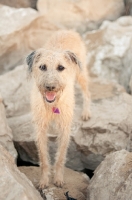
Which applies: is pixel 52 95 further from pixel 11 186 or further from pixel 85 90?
pixel 85 90

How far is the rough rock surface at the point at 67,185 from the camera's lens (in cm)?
532

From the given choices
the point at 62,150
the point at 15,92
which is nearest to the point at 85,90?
the point at 15,92

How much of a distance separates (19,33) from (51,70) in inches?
210

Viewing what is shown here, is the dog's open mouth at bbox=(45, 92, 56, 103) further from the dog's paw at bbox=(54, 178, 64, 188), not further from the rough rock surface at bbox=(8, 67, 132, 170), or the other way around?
the rough rock surface at bbox=(8, 67, 132, 170)

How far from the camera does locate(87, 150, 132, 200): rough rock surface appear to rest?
4520mm

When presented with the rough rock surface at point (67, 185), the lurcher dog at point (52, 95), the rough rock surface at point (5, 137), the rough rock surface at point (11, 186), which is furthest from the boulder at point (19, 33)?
the rough rock surface at point (11, 186)

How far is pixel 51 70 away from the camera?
5.07 m

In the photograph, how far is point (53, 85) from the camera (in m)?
4.83

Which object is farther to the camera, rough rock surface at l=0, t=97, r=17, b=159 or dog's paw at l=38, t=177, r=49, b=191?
rough rock surface at l=0, t=97, r=17, b=159

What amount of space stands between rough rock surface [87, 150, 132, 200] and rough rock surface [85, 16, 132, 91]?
4449 mm

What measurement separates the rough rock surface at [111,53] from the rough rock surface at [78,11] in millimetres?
1057

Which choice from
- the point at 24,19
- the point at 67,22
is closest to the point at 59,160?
the point at 24,19

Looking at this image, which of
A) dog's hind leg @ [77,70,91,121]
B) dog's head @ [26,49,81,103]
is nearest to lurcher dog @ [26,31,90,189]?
dog's head @ [26,49,81,103]

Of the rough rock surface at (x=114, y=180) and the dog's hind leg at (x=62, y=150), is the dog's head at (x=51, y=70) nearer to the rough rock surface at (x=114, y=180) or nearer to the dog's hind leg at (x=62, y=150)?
the dog's hind leg at (x=62, y=150)
